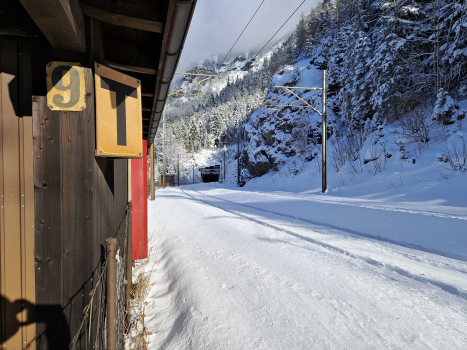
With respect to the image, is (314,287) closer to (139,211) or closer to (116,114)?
(116,114)

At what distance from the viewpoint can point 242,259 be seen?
3957mm

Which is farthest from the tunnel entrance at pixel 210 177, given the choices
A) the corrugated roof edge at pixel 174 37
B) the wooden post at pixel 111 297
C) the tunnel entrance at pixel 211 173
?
the wooden post at pixel 111 297

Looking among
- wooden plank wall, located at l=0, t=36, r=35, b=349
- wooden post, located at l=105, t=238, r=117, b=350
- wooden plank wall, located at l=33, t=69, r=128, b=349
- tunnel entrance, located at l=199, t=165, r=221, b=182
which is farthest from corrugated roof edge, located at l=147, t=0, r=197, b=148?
tunnel entrance, located at l=199, t=165, r=221, b=182

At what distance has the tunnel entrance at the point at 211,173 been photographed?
49.1m

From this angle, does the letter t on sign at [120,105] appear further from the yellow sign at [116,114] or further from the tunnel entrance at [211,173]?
the tunnel entrance at [211,173]

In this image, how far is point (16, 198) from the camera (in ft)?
5.71

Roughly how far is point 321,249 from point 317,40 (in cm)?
3859

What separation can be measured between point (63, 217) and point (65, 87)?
935 millimetres

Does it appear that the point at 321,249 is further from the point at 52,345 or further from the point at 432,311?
the point at 52,345

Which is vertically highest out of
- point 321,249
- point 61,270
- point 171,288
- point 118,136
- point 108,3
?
point 108,3

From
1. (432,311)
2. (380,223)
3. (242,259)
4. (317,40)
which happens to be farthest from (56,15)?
(317,40)

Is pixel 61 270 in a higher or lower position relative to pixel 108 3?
lower

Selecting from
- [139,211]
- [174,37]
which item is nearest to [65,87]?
[174,37]

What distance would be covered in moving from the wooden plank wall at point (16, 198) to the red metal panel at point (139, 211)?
3228mm
